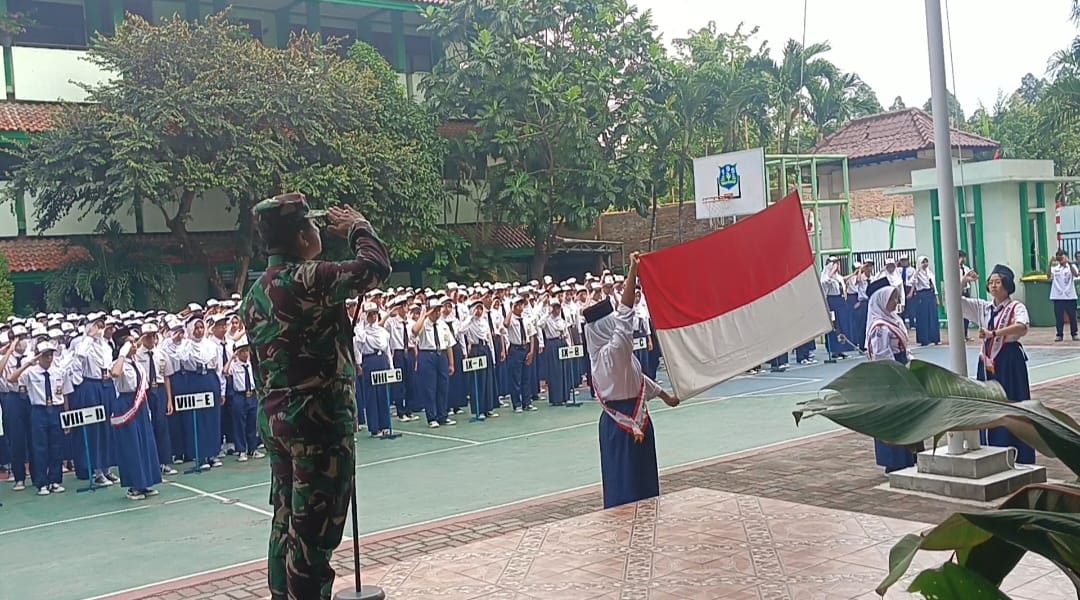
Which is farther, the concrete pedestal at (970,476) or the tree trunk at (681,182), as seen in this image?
the tree trunk at (681,182)

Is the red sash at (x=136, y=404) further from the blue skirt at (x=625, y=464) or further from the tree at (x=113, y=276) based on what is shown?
the tree at (x=113, y=276)

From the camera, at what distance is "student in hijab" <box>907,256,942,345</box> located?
16953 mm

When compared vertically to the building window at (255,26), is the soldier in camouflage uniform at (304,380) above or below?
below

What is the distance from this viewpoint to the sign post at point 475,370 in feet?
40.7

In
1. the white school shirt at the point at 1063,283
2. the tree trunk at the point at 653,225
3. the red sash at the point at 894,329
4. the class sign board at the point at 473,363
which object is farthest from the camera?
the tree trunk at the point at 653,225

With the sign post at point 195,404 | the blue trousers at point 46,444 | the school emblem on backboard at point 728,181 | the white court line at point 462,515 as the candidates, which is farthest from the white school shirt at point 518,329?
the school emblem on backboard at point 728,181

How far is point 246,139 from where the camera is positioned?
17.1m

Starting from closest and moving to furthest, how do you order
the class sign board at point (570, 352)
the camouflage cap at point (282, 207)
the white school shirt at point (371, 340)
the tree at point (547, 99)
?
the camouflage cap at point (282, 207) → the white school shirt at point (371, 340) → the class sign board at point (570, 352) → the tree at point (547, 99)


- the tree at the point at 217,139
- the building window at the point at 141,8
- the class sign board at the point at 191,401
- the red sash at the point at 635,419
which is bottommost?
the class sign board at the point at 191,401

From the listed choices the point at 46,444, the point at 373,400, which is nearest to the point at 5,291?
the point at 46,444

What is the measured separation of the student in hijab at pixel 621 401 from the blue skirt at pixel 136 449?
439 centimetres

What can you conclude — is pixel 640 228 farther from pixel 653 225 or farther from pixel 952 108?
pixel 952 108

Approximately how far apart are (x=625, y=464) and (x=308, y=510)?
288cm

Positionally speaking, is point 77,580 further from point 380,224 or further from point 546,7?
point 546,7
